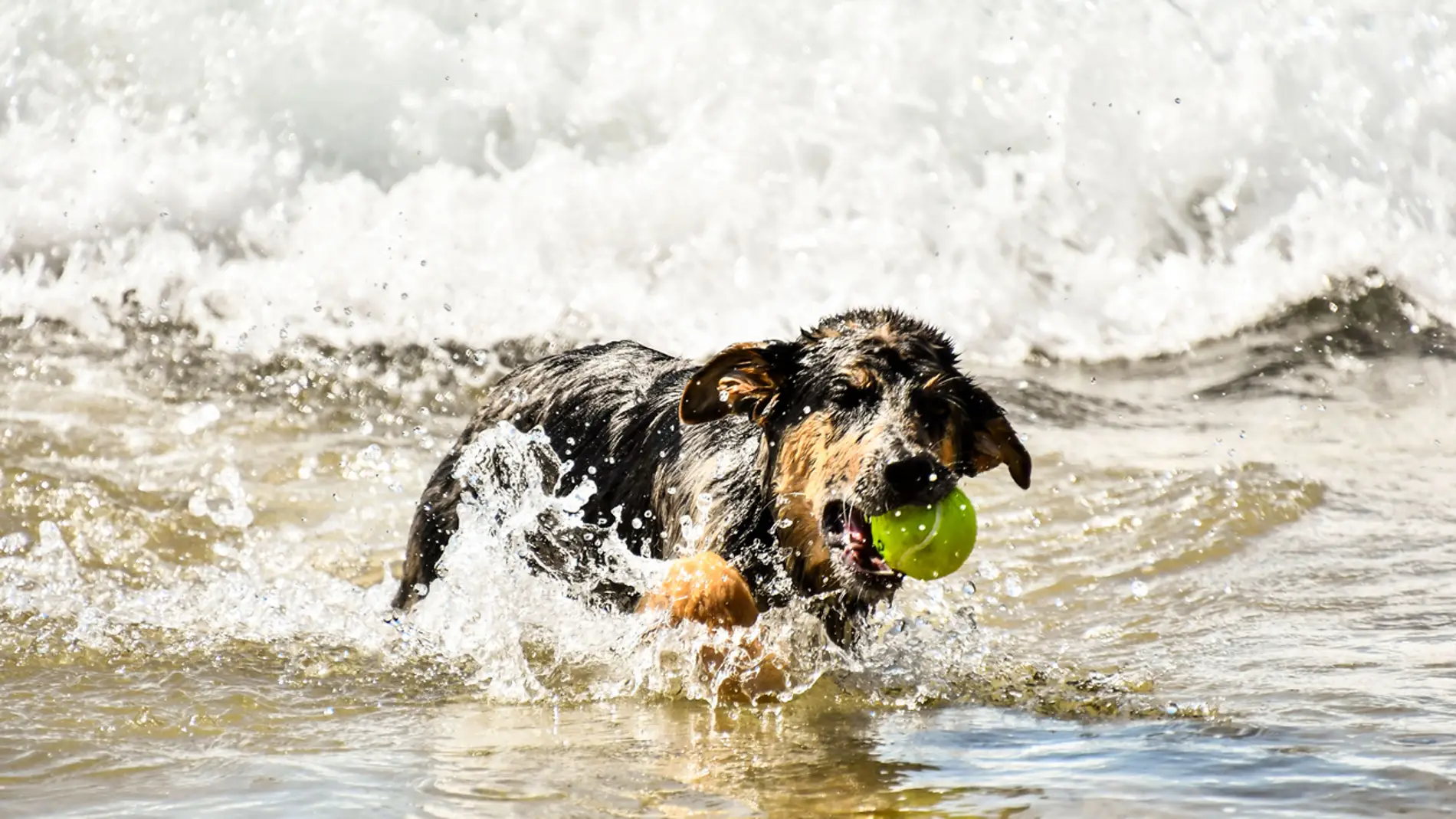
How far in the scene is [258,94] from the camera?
11.0m

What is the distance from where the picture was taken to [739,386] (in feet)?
15.3

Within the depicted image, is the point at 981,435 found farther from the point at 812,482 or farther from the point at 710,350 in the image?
the point at 710,350

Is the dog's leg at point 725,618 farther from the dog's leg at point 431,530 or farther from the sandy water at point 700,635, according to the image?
the dog's leg at point 431,530

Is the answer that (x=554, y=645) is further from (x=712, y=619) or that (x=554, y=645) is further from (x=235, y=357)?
(x=235, y=357)

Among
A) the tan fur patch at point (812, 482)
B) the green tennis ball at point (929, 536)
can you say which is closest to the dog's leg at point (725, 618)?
the tan fur patch at point (812, 482)

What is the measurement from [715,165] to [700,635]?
676 centimetres

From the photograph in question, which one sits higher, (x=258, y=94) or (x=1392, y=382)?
(x=258, y=94)

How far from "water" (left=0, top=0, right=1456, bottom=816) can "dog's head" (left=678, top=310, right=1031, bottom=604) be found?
381mm

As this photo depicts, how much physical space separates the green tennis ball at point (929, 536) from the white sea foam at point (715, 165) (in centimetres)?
563

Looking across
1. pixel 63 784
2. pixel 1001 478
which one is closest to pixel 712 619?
pixel 63 784

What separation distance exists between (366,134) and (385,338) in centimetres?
210

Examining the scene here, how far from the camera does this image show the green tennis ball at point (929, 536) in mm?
4012

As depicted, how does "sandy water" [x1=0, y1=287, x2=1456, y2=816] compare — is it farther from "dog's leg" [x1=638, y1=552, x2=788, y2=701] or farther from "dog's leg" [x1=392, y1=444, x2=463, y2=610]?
"dog's leg" [x1=392, y1=444, x2=463, y2=610]

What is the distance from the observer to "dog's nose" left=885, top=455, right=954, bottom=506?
4082 millimetres
